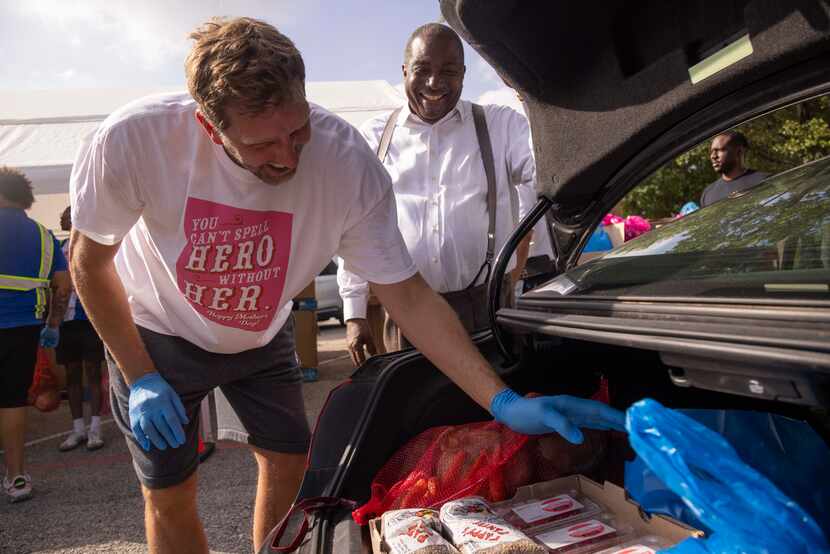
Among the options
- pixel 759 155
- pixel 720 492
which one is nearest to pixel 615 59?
pixel 720 492

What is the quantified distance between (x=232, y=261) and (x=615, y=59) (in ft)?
3.63

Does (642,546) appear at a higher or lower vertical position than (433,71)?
lower

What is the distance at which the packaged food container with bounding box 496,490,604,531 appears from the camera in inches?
48.1

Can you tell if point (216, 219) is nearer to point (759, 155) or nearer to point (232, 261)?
point (232, 261)

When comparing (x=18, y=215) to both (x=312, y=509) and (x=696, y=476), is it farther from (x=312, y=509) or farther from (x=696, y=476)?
(x=696, y=476)

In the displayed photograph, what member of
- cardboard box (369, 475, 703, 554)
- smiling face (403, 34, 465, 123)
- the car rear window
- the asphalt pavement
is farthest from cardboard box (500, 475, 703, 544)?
the asphalt pavement

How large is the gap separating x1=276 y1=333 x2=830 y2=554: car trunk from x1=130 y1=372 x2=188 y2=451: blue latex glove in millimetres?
522

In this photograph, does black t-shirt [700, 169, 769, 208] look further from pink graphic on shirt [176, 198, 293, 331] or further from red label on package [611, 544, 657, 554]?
red label on package [611, 544, 657, 554]

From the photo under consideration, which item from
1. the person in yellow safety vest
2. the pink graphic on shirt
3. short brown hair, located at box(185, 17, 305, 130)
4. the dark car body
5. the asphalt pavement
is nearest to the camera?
the dark car body

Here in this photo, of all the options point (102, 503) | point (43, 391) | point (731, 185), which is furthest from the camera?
point (43, 391)

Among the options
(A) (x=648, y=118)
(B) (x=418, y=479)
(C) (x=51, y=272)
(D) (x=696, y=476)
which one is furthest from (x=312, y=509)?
(C) (x=51, y=272)

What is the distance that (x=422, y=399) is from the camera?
151cm

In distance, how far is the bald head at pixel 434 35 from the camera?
8.25ft

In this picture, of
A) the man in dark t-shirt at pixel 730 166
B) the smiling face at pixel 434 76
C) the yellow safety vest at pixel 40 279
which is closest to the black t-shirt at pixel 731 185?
the man in dark t-shirt at pixel 730 166
